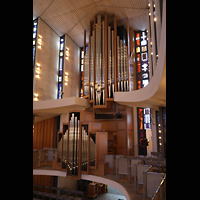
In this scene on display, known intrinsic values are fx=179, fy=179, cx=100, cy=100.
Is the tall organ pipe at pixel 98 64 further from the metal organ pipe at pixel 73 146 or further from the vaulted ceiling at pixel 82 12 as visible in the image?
the metal organ pipe at pixel 73 146

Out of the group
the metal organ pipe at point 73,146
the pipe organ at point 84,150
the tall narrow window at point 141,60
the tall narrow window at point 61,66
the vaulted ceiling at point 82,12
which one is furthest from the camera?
the tall narrow window at point 61,66

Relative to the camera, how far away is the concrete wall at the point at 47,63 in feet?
34.8

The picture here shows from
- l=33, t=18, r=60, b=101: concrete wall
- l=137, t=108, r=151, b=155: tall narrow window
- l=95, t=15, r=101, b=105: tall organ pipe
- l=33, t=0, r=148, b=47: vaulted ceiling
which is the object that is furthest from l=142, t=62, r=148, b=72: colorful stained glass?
l=33, t=18, r=60, b=101: concrete wall

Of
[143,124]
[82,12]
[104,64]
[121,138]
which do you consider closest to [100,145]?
[121,138]

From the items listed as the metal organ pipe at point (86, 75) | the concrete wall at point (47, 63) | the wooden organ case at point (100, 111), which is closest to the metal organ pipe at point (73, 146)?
the wooden organ case at point (100, 111)

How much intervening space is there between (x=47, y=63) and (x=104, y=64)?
3.78 meters

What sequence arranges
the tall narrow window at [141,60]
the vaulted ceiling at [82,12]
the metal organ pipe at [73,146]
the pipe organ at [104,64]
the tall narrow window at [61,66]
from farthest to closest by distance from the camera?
the tall narrow window at [61,66]
the tall narrow window at [141,60]
the vaulted ceiling at [82,12]
the pipe organ at [104,64]
the metal organ pipe at [73,146]

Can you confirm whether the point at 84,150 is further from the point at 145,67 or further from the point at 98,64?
the point at 145,67

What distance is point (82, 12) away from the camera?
10.6 m

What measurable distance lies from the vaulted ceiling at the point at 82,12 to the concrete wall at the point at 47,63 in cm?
61

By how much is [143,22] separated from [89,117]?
6.66 metres

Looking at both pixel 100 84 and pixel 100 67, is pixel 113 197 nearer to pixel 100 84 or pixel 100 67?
pixel 100 84

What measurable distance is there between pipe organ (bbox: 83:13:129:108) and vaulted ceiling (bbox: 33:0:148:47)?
1.91 ft
